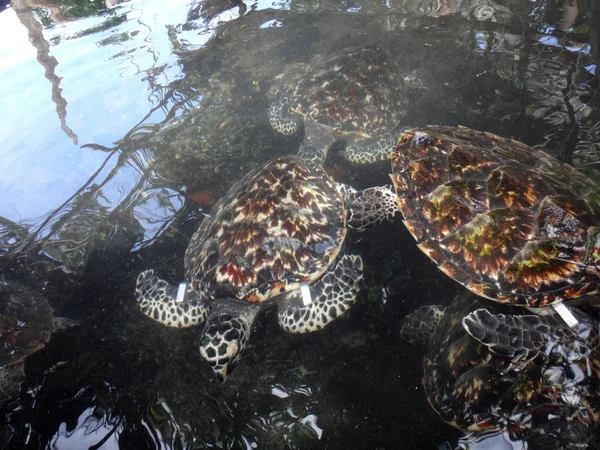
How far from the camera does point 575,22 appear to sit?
218 inches

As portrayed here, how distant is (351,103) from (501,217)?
2565 millimetres

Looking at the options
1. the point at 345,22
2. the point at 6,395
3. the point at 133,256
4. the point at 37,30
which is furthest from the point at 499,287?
the point at 37,30

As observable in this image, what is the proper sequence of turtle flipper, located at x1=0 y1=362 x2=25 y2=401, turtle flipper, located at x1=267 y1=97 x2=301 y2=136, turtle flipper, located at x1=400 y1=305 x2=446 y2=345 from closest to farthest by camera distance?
turtle flipper, located at x1=400 y1=305 x2=446 y2=345, turtle flipper, located at x1=0 y1=362 x2=25 y2=401, turtle flipper, located at x1=267 y1=97 x2=301 y2=136

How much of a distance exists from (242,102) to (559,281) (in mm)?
4830

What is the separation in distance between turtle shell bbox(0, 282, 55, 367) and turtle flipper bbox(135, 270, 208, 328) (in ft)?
3.37

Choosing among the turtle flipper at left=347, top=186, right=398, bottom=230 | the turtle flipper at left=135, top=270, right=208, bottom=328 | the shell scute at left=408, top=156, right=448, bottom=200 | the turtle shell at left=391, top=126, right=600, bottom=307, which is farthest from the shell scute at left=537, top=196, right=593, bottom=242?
the turtle flipper at left=135, top=270, right=208, bottom=328

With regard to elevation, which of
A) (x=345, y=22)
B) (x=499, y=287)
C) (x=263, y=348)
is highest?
(x=345, y=22)

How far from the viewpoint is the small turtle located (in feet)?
14.5

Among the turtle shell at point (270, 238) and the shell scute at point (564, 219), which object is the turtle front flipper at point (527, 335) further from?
the turtle shell at point (270, 238)

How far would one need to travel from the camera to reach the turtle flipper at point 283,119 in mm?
4887

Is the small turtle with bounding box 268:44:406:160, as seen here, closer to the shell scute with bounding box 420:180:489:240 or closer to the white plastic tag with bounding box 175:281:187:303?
the shell scute with bounding box 420:180:489:240

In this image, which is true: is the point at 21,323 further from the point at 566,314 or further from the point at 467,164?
the point at 566,314

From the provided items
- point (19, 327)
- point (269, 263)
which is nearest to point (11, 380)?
point (19, 327)

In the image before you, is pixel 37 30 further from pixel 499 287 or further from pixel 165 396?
pixel 499 287
